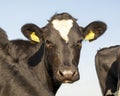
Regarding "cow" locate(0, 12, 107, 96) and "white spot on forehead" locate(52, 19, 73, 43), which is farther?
"white spot on forehead" locate(52, 19, 73, 43)

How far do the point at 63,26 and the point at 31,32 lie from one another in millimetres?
1020

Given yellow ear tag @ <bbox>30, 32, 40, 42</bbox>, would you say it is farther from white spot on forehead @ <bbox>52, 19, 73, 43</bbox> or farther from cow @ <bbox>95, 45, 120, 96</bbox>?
cow @ <bbox>95, 45, 120, 96</bbox>

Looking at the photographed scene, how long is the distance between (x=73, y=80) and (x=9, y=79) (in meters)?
4.39

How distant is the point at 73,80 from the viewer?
11.0 metres

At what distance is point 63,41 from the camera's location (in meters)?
11.7

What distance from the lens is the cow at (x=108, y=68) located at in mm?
21330

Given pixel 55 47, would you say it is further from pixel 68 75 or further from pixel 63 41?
pixel 68 75

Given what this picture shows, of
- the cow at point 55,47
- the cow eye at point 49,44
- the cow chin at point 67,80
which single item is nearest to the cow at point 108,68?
the cow at point 55,47

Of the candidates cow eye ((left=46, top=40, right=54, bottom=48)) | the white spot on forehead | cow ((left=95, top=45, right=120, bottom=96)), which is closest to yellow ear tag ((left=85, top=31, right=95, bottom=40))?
the white spot on forehead

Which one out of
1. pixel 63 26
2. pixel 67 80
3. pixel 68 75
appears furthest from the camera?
Result: pixel 63 26

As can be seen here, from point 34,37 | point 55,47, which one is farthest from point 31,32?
point 55,47

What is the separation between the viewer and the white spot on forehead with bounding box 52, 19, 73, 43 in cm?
1191

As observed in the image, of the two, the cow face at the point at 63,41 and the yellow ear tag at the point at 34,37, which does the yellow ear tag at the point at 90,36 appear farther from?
the yellow ear tag at the point at 34,37

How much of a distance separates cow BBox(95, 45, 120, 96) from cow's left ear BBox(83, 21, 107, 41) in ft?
22.9
